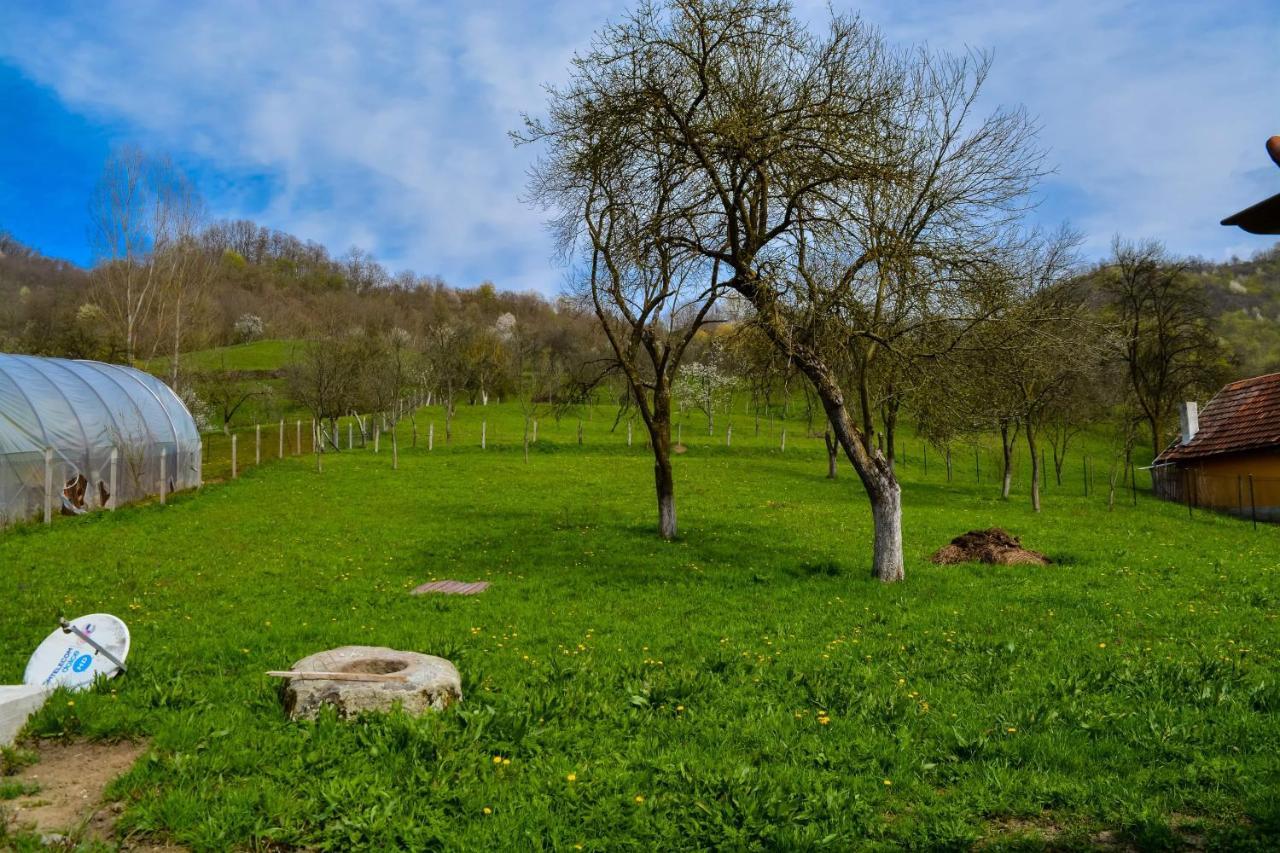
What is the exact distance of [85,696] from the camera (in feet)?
21.6

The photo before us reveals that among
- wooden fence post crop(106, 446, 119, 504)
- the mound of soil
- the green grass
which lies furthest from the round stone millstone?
the green grass

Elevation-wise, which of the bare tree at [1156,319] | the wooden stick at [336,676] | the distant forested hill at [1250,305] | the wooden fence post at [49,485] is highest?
the distant forested hill at [1250,305]

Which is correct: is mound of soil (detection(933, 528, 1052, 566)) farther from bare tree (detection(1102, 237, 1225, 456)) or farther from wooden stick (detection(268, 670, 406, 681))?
bare tree (detection(1102, 237, 1225, 456))

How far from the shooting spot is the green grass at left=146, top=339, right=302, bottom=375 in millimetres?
75438

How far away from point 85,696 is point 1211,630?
1209 centimetres

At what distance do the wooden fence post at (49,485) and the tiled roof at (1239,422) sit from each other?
132 ft

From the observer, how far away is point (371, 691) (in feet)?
20.4

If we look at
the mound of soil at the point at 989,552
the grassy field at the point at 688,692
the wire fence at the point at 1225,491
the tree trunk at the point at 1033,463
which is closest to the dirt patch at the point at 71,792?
the grassy field at the point at 688,692

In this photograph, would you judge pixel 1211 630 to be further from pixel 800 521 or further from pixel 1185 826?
pixel 800 521

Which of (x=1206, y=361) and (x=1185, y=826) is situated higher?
(x=1206, y=361)

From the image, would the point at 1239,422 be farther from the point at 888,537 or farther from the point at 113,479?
the point at 113,479

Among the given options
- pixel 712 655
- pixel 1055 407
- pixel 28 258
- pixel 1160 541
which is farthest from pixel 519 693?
pixel 28 258

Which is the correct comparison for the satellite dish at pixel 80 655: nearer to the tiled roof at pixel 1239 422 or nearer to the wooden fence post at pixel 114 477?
the wooden fence post at pixel 114 477

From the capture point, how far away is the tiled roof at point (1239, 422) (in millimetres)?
30078
